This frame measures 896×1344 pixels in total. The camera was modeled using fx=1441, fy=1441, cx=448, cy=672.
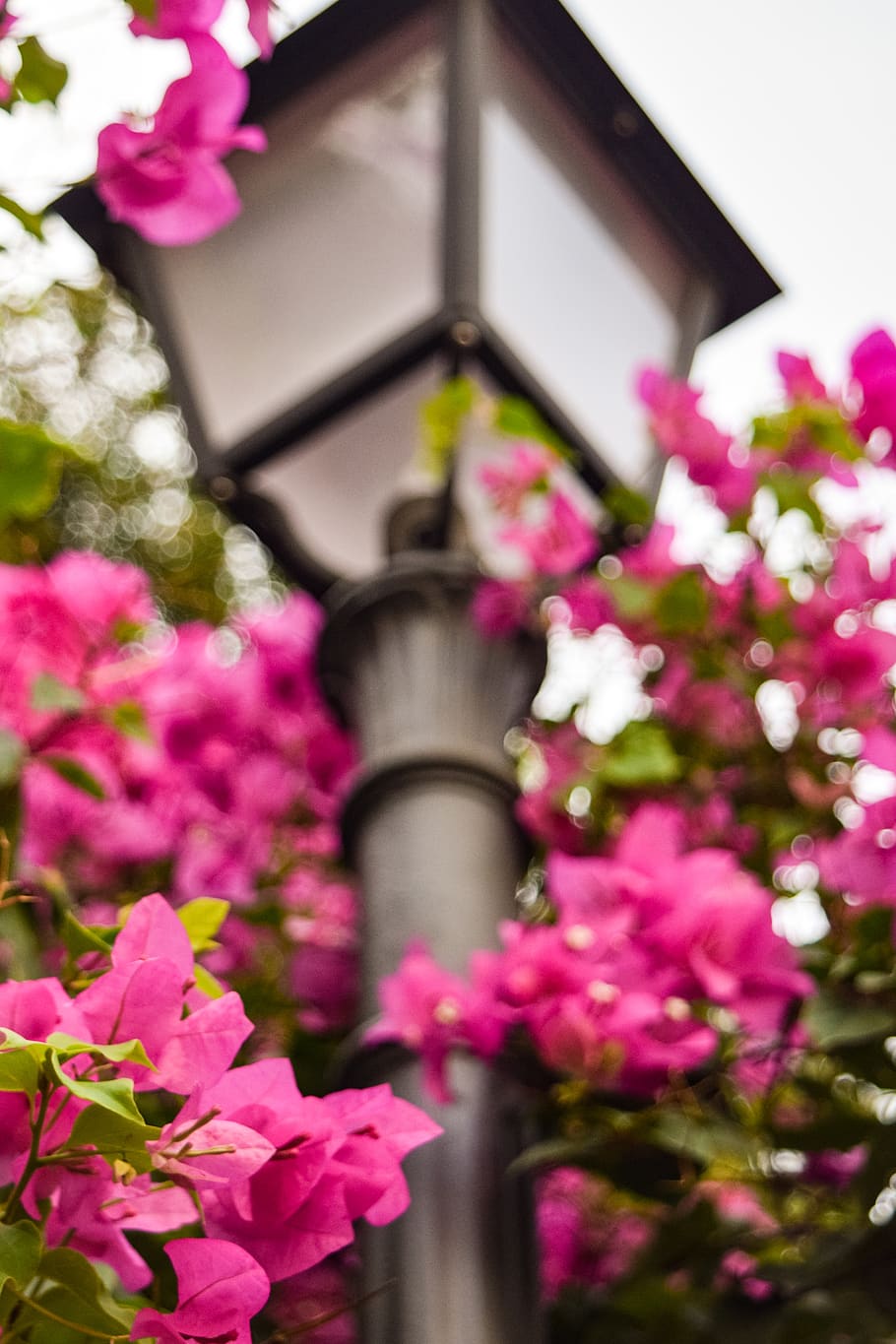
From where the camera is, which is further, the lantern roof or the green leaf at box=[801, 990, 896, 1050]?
the lantern roof

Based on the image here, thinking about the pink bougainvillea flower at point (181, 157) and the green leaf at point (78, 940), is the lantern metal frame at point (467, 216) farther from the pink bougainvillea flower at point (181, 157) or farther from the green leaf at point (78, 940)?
the green leaf at point (78, 940)

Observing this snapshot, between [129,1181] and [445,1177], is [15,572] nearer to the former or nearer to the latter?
[445,1177]

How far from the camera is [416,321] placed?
1.36 metres

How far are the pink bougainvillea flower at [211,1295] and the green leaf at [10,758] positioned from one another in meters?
0.50

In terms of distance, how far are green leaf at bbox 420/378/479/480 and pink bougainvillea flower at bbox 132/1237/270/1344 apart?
2.82 feet

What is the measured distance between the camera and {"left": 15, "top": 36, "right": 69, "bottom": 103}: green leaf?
938 millimetres

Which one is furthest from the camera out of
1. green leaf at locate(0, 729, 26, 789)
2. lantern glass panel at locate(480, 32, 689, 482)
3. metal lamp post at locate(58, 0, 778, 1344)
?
lantern glass panel at locate(480, 32, 689, 482)

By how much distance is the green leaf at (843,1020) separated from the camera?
3.52ft

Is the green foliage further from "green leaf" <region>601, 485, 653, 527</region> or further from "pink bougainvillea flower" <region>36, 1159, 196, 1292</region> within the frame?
"green leaf" <region>601, 485, 653, 527</region>

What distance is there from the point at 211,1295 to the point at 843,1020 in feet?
2.05

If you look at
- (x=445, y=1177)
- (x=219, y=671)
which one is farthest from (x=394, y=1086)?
(x=219, y=671)

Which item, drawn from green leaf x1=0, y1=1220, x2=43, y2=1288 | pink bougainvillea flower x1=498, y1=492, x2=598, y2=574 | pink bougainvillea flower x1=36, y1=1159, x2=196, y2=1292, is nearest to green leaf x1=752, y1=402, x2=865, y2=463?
pink bougainvillea flower x1=498, y1=492, x2=598, y2=574

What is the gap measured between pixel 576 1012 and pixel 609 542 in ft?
2.25

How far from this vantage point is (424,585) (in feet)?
4.60
